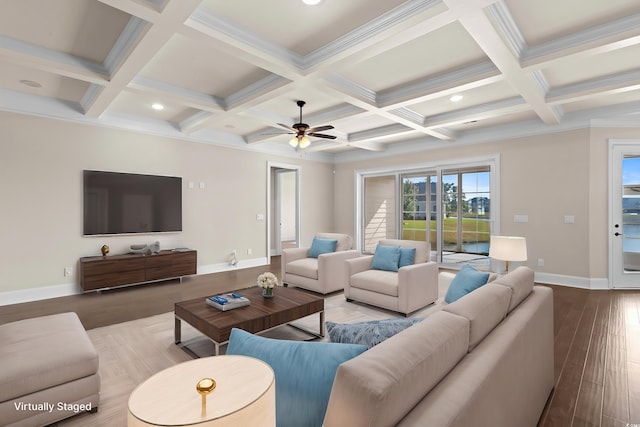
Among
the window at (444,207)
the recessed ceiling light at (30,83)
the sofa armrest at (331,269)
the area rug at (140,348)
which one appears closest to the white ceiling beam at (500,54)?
the window at (444,207)

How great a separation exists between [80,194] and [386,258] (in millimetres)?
4485

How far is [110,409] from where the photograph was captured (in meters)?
1.99

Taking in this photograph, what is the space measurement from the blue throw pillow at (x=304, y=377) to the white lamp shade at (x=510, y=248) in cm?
244

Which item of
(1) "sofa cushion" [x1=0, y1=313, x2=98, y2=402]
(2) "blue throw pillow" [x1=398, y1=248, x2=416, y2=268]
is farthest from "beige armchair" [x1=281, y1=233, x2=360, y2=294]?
(1) "sofa cushion" [x1=0, y1=313, x2=98, y2=402]

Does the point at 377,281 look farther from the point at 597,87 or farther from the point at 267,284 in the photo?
the point at 597,87

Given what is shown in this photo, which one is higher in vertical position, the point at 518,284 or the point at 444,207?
the point at 444,207

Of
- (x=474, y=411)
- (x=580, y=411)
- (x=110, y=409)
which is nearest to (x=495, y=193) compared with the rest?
(x=580, y=411)

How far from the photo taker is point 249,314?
2633 mm

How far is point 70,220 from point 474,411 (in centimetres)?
547

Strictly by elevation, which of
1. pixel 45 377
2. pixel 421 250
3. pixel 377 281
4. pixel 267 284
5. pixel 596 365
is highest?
pixel 421 250

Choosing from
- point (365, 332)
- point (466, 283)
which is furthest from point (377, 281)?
point (365, 332)

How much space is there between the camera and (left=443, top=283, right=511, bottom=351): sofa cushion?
132 cm

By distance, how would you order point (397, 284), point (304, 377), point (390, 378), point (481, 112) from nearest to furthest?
point (390, 378), point (304, 377), point (397, 284), point (481, 112)

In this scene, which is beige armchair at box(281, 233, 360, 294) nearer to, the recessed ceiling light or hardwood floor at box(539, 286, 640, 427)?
hardwood floor at box(539, 286, 640, 427)
